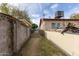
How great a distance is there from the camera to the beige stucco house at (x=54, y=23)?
2070 mm

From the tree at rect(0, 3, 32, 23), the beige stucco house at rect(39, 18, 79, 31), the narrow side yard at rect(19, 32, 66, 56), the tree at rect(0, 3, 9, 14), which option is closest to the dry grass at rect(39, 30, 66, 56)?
the narrow side yard at rect(19, 32, 66, 56)

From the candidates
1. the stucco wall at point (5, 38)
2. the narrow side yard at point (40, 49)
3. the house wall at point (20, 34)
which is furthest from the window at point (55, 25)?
the stucco wall at point (5, 38)

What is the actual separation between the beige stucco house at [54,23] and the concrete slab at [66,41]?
0.08 metres

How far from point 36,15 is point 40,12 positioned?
0.23ft

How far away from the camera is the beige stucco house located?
6.79 ft

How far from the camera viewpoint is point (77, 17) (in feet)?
6.81

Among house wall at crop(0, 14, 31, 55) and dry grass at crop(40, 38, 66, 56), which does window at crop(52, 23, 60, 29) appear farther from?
house wall at crop(0, 14, 31, 55)

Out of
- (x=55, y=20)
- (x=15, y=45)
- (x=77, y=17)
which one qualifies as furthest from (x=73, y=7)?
(x=15, y=45)

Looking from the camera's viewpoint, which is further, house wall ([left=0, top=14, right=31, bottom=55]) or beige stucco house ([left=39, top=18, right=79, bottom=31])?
beige stucco house ([left=39, top=18, right=79, bottom=31])

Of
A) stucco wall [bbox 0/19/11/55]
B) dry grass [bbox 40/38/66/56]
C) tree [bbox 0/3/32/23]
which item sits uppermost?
tree [bbox 0/3/32/23]

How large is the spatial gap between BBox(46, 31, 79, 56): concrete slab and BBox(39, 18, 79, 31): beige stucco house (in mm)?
76

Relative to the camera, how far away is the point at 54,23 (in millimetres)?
2072

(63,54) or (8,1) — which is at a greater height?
(8,1)

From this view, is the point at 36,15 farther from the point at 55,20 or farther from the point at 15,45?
the point at 15,45
